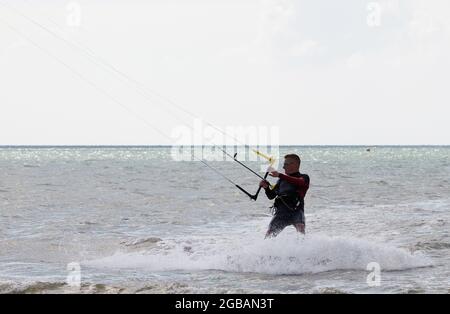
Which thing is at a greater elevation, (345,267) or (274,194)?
(274,194)

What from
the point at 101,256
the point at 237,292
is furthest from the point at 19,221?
the point at 237,292

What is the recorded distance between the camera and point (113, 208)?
81.5 feet

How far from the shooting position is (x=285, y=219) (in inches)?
449

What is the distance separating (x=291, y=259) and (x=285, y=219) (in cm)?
68

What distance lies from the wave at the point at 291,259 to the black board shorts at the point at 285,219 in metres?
0.21

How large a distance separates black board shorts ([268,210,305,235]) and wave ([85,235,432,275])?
0.67 ft

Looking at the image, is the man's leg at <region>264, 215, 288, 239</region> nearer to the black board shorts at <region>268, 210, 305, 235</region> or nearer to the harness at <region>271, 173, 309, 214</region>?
the black board shorts at <region>268, 210, 305, 235</region>

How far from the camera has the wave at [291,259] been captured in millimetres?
11219

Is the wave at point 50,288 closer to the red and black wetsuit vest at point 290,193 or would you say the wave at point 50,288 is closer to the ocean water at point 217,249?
the ocean water at point 217,249

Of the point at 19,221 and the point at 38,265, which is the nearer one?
the point at 38,265

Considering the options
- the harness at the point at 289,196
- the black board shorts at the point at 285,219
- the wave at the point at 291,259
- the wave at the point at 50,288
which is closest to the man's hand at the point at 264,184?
the harness at the point at 289,196
